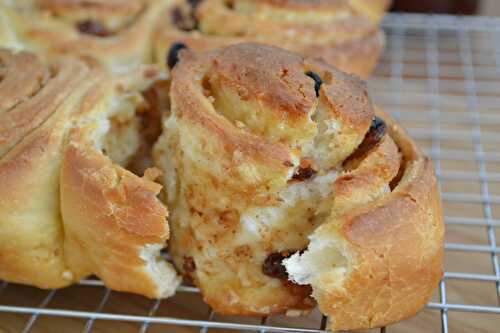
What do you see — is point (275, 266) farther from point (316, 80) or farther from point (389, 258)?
point (316, 80)

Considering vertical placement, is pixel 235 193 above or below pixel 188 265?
above

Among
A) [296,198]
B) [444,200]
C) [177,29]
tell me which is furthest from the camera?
[177,29]

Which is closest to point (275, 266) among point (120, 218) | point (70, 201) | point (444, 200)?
point (120, 218)

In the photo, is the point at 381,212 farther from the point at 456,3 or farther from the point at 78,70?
the point at 456,3

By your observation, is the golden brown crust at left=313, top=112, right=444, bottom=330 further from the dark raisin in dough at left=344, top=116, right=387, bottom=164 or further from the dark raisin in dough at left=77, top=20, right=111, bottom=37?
the dark raisin in dough at left=77, top=20, right=111, bottom=37

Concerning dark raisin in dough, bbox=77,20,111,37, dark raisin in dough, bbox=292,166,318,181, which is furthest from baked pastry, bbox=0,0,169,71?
dark raisin in dough, bbox=292,166,318,181

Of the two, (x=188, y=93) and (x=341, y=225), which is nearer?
(x=341, y=225)

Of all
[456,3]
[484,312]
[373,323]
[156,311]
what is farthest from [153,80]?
[456,3]
